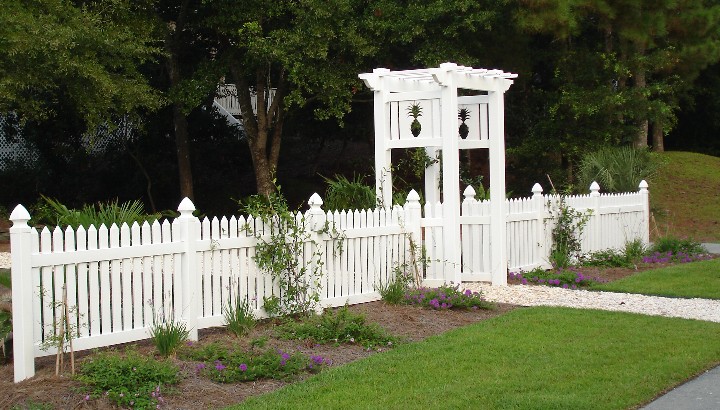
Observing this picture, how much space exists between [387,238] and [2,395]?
A: 5.26 metres

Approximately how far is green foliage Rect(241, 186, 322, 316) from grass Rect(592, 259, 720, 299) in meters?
4.41

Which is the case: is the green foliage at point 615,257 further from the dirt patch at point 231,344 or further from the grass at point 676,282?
the dirt patch at point 231,344

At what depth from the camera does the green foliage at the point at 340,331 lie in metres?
7.84

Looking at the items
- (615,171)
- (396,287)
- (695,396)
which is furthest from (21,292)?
(615,171)

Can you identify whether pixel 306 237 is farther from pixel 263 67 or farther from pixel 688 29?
pixel 688 29

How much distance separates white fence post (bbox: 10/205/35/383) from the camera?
6.50 metres

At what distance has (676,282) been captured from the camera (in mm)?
11781

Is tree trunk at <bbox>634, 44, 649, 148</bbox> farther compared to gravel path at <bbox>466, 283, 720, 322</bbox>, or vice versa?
tree trunk at <bbox>634, 44, 649, 148</bbox>

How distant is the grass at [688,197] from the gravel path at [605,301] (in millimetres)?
9652

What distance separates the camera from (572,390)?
244 inches

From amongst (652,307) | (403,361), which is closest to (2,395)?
(403,361)

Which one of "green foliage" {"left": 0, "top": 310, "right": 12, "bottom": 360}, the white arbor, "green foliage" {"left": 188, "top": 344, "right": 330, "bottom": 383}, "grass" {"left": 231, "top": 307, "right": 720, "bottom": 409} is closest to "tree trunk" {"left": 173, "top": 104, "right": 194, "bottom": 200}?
the white arbor

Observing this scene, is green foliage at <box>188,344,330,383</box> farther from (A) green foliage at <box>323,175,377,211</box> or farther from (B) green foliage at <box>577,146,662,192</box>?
(B) green foliage at <box>577,146,662,192</box>

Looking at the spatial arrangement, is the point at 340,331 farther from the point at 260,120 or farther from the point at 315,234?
the point at 260,120
